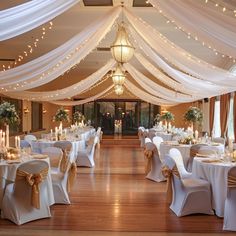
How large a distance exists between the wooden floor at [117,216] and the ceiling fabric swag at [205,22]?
2.45 m

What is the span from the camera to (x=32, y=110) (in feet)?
59.9

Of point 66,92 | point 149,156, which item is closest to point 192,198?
point 149,156

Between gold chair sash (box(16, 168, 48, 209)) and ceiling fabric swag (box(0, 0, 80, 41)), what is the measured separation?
206 centimetres

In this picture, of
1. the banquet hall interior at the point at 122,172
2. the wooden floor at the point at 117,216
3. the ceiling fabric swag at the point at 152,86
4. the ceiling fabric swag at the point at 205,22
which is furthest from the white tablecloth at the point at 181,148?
the ceiling fabric swag at the point at 205,22

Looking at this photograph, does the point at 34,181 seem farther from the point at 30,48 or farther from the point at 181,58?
the point at 30,48

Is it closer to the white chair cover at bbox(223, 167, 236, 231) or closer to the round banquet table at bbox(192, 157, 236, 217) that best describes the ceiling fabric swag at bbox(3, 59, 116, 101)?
the round banquet table at bbox(192, 157, 236, 217)

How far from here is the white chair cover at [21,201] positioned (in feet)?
15.8

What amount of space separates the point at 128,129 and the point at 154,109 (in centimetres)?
195

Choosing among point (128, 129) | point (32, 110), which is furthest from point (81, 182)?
point (128, 129)

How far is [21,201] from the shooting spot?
4.89 metres

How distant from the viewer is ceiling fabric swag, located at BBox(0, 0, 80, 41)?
322 centimetres

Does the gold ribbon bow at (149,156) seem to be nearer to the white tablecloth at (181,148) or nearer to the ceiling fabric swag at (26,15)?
the white tablecloth at (181,148)

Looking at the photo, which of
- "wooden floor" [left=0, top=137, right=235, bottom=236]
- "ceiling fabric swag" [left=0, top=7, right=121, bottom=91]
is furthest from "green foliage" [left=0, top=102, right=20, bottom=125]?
"wooden floor" [left=0, top=137, right=235, bottom=236]

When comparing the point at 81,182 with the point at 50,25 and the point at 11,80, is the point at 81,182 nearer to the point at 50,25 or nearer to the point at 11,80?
the point at 11,80
